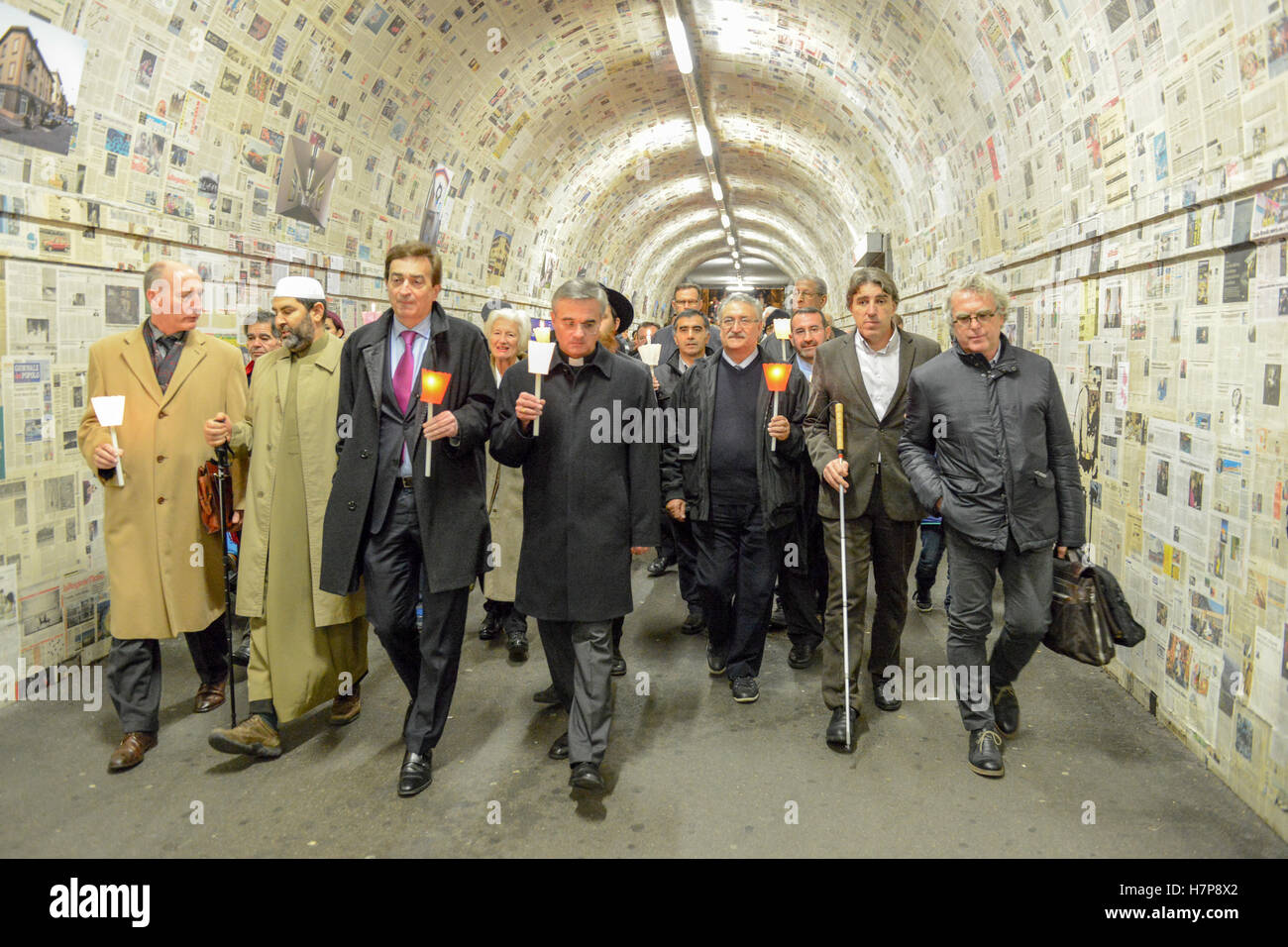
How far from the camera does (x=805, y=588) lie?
4945 mm

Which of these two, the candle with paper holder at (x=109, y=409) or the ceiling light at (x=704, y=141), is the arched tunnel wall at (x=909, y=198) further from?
the ceiling light at (x=704, y=141)

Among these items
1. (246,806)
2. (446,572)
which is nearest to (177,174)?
(446,572)

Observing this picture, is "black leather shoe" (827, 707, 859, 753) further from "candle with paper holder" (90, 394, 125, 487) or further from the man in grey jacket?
"candle with paper holder" (90, 394, 125, 487)

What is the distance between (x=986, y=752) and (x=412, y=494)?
2.68 meters

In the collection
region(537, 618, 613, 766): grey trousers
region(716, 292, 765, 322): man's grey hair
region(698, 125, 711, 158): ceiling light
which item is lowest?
region(537, 618, 613, 766): grey trousers

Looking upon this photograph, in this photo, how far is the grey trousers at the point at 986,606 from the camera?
11.8ft

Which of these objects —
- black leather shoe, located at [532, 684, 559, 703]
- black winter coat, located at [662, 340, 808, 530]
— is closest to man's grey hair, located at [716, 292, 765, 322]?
black winter coat, located at [662, 340, 808, 530]

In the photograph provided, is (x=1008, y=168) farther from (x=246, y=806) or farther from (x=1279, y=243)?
(x=246, y=806)

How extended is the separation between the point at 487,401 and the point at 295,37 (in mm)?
→ 4258

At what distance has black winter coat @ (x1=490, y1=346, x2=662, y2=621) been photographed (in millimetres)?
3475

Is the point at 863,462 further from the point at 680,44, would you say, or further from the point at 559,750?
the point at 680,44

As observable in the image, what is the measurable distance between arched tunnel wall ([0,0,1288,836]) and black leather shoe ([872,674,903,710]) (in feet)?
4.13

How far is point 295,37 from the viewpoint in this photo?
6.18 m

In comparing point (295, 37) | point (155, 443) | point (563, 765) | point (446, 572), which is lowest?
point (563, 765)
